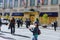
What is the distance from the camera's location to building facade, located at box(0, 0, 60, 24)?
50094 mm

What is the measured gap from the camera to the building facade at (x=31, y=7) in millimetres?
50094

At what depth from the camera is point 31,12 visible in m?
55.6

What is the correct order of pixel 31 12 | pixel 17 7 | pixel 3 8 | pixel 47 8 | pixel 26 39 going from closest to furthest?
pixel 26 39 → pixel 47 8 → pixel 31 12 → pixel 17 7 → pixel 3 8

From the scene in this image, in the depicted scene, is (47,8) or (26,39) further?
(47,8)

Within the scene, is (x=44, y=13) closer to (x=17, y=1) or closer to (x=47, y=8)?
(x=47, y=8)

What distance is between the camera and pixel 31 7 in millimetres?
55500

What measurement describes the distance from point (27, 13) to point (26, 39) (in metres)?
38.8

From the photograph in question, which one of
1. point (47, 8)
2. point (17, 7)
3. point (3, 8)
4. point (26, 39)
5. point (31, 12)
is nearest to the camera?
point (26, 39)

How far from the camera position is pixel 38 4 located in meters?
53.5

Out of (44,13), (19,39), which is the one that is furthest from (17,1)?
(19,39)

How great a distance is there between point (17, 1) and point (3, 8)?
567cm

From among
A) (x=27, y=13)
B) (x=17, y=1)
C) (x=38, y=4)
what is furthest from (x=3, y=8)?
(x=38, y=4)

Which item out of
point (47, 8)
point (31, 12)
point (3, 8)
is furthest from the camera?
point (3, 8)

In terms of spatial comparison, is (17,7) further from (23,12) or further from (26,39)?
(26,39)
